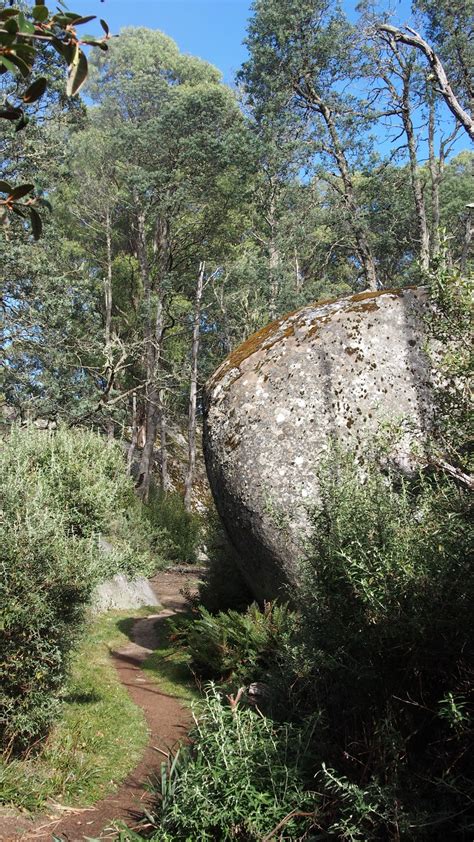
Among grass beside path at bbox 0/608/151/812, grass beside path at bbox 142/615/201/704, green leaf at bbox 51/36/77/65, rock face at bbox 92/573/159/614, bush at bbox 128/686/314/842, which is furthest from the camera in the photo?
rock face at bbox 92/573/159/614

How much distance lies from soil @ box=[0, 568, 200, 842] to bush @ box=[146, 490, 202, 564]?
780cm

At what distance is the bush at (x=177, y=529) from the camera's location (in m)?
19.3

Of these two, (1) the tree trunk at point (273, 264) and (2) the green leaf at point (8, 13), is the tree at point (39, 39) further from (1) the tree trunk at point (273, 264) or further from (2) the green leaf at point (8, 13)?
(1) the tree trunk at point (273, 264)

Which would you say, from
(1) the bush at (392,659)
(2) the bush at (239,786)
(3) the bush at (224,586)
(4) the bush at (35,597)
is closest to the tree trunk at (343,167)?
(3) the bush at (224,586)

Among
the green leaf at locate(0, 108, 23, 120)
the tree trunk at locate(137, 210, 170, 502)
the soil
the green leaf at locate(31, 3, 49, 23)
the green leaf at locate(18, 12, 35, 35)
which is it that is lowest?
the soil

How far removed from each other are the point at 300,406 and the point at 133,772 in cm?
411

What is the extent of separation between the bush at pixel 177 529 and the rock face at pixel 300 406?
450 inches

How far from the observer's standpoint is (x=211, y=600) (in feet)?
31.1

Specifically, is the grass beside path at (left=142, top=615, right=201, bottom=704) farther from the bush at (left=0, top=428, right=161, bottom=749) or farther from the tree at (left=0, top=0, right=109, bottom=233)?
the tree at (left=0, top=0, right=109, bottom=233)

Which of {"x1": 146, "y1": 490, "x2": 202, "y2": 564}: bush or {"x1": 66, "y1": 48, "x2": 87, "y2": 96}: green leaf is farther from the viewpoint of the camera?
{"x1": 146, "y1": 490, "x2": 202, "y2": 564}: bush

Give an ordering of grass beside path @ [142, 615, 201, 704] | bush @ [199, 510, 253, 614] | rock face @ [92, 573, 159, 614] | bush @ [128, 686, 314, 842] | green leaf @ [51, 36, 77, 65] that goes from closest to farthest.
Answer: green leaf @ [51, 36, 77, 65] → bush @ [128, 686, 314, 842] → grass beside path @ [142, 615, 201, 704] → bush @ [199, 510, 253, 614] → rock face @ [92, 573, 159, 614]

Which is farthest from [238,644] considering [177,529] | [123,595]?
[177,529]

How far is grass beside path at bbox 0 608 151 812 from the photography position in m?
5.09

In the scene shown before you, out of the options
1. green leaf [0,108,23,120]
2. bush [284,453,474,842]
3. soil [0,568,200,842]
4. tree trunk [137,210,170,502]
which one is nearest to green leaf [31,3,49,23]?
green leaf [0,108,23,120]
